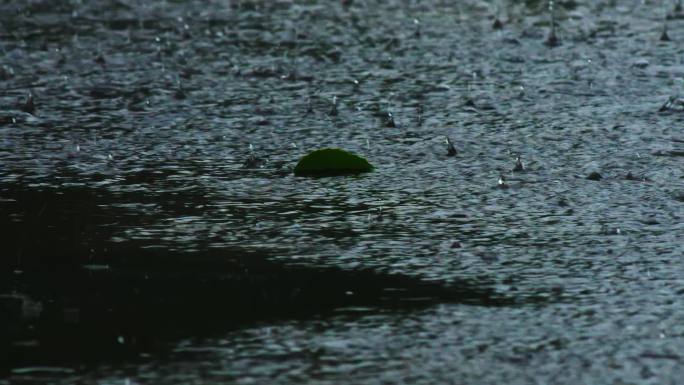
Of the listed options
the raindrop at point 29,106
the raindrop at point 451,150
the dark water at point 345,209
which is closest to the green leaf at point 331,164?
the dark water at point 345,209

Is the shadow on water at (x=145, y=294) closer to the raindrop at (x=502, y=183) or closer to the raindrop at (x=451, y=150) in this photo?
the raindrop at (x=502, y=183)

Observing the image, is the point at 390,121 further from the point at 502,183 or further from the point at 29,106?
the point at 29,106

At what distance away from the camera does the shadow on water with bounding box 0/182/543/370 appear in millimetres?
3814

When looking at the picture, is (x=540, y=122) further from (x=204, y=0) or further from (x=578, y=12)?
(x=204, y=0)

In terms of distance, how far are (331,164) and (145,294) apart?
1.80m

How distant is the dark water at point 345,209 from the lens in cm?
370

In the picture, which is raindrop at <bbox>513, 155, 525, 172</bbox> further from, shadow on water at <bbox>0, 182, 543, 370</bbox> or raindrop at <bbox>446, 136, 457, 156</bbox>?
shadow on water at <bbox>0, 182, 543, 370</bbox>

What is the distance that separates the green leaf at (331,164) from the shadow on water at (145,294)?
3.84ft

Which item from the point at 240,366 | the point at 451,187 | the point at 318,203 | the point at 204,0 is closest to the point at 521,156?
the point at 451,187

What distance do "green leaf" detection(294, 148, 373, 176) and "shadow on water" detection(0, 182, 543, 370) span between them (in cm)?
117

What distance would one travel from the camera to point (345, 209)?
17.2ft

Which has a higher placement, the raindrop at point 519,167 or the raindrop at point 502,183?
the raindrop at point 519,167

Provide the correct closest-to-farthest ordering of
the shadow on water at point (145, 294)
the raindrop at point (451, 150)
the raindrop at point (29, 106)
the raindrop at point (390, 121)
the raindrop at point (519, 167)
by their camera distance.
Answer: the shadow on water at point (145, 294) < the raindrop at point (519, 167) < the raindrop at point (451, 150) < the raindrop at point (390, 121) < the raindrop at point (29, 106)

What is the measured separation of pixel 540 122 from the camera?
669cm
